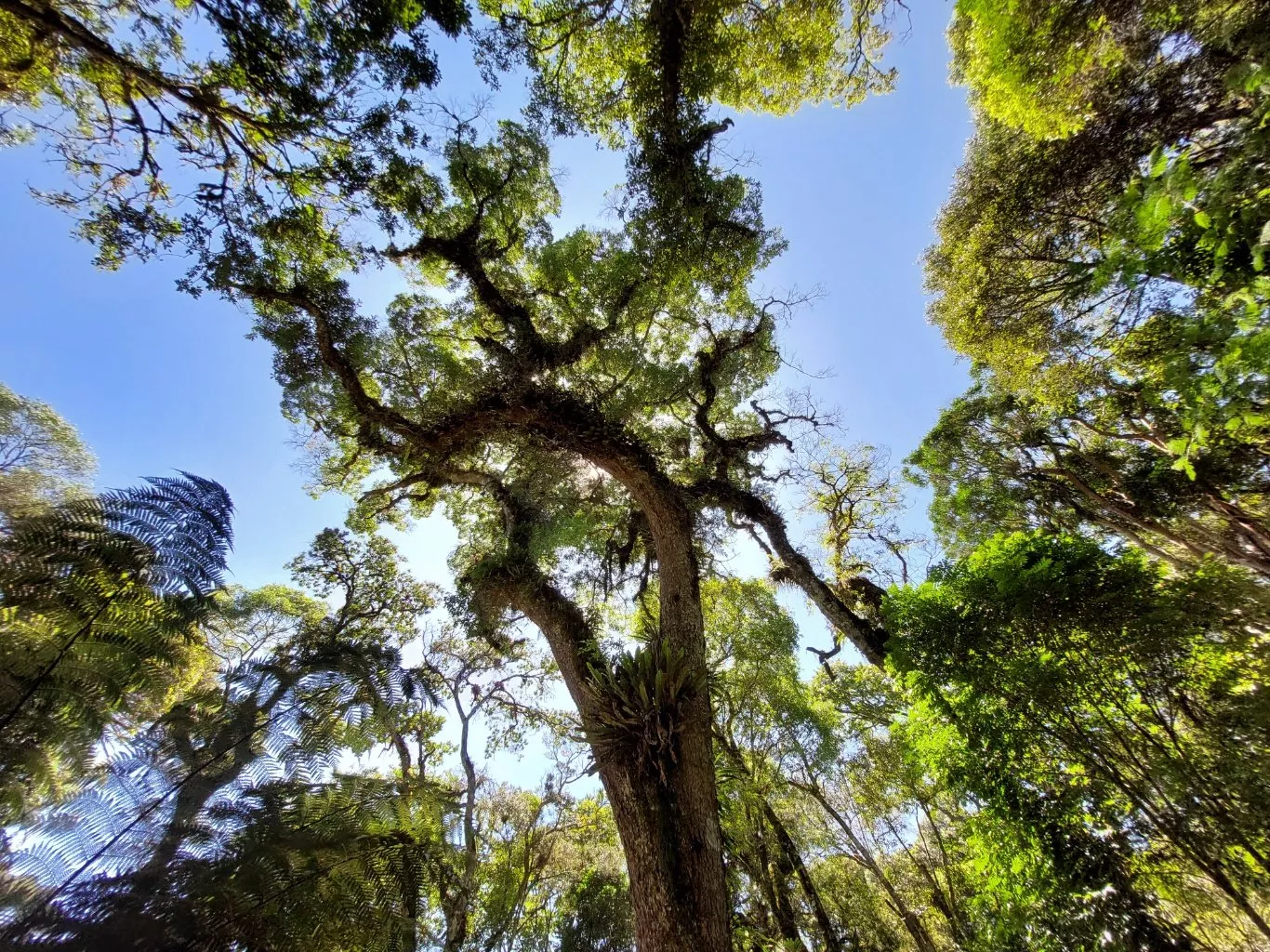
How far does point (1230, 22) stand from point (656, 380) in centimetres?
647

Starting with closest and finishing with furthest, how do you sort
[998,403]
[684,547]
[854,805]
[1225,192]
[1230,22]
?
[1225,192] → [1230,22] → [684,547] → [854,805] → [998,403]

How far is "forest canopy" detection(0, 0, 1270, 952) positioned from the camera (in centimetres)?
212

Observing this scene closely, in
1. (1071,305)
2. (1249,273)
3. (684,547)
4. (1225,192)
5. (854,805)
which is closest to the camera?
(1225,192)

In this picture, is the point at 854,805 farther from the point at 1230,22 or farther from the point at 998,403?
the point at 1230,22

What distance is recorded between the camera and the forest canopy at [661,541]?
2.12 meters

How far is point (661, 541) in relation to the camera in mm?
5430

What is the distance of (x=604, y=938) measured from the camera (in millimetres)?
8555

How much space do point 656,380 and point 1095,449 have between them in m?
8.83

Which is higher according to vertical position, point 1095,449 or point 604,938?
point 1095,449

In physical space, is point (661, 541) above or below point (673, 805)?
above

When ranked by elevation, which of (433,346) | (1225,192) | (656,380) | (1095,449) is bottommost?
(1225,192)

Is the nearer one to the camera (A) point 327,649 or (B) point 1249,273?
(A) point 327,649

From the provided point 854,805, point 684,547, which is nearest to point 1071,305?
point 684,547

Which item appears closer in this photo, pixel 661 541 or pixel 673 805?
pixel 673 805
